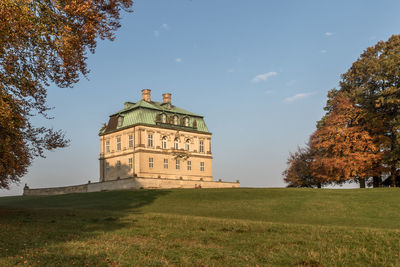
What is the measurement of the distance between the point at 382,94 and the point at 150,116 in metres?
37.7

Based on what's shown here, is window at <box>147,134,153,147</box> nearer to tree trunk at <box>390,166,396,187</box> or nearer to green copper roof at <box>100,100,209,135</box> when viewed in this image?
green copper roof at <box>100,100,209,135</box>

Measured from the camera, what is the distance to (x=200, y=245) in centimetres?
1408

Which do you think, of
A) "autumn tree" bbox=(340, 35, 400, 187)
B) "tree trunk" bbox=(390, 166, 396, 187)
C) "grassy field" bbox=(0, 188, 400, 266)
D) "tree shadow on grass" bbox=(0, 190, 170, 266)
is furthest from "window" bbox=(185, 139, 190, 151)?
"tree shadow on grass" bbox=(0, 190, 170, 266)

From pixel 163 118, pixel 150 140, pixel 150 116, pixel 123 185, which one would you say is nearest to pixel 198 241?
pixel 123 185

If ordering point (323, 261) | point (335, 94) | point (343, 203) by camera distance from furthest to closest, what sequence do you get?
point (335, 94), point (343, 203), point (323, 261)

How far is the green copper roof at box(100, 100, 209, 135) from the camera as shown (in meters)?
68.2

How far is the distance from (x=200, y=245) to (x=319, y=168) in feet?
117

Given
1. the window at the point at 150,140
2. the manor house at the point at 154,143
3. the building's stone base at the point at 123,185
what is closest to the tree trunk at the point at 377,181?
the building's stone base at the point at 123,185

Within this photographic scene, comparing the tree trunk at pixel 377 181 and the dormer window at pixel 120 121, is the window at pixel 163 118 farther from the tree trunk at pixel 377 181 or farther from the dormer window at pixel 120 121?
the tree trunk at pixel 377 181

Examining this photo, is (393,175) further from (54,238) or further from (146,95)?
(146,95)

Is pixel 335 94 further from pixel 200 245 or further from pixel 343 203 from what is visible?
pixel 200 245

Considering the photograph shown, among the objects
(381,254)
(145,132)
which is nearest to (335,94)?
(145,132)

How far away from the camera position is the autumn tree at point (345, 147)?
139 feet

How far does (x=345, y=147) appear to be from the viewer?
4350 cm
